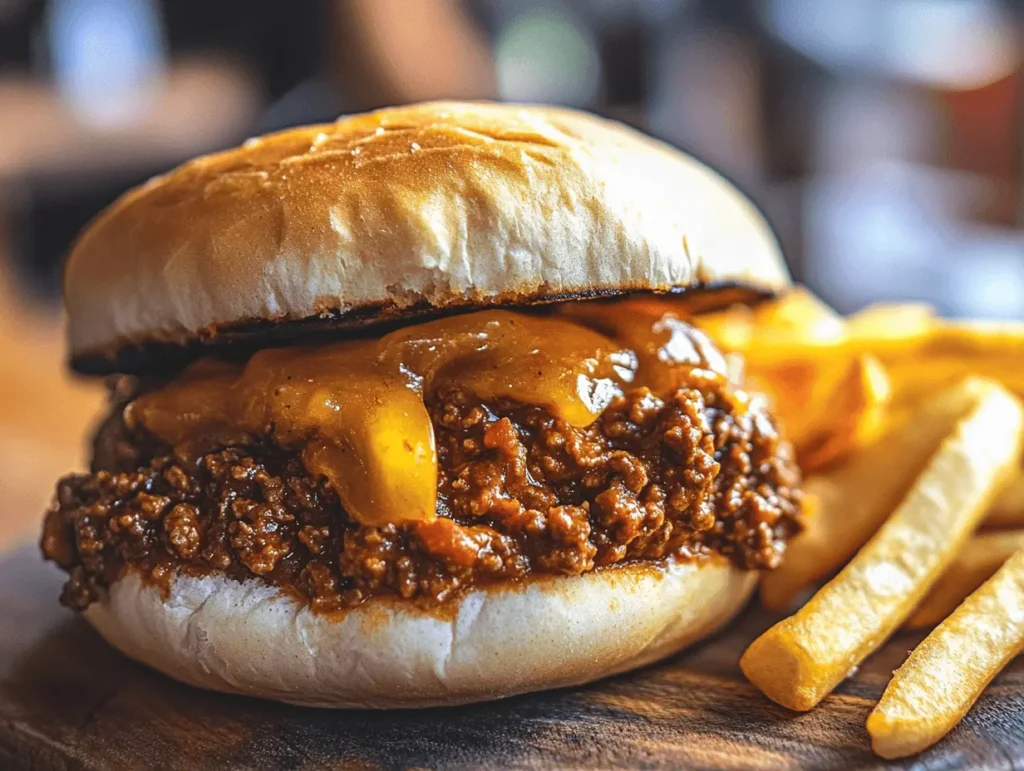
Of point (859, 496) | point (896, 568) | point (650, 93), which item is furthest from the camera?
point (650, 93)

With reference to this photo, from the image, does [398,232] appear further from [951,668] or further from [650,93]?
[650,93]

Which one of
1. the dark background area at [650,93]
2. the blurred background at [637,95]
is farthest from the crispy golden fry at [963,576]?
the dark background area at [650,93]

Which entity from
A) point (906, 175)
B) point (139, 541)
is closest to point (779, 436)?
point (139, 541)

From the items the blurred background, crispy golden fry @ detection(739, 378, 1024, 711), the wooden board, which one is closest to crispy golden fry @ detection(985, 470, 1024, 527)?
crispy golden fry @ detection(739, 378, 1024, 711)

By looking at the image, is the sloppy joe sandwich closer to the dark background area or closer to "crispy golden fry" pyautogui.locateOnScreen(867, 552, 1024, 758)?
"crispy golden fry" pyautogui.locateOnScreen(867, 552, 1024, 758)

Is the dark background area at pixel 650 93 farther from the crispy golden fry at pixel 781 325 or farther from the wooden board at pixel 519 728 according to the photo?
the wooden board at pixel 519 728

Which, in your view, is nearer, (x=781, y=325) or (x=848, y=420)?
Answer: (x=848, y=420)

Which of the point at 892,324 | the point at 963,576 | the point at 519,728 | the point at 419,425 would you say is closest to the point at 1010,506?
the point at 963,576
